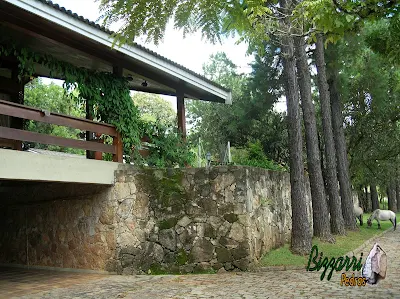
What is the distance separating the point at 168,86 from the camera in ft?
37.6

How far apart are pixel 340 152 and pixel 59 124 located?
413 inches

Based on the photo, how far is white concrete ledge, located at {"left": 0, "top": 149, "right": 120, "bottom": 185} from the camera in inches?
247

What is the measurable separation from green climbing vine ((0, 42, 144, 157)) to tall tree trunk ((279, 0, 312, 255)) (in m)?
3.47

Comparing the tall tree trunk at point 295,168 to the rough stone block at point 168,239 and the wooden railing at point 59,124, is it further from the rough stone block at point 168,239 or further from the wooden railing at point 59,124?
the wooden railing at point 59,124

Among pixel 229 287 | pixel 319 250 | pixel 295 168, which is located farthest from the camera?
pixel 319 250

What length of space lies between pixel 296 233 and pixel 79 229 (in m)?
4.64

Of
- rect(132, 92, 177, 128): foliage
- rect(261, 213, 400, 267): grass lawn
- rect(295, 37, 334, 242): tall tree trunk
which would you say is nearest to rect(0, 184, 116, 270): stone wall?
rect(261, 213, 400, 267): grass lawn

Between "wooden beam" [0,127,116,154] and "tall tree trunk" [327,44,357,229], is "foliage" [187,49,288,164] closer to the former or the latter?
"tall tree trunk" [327,44,357,229]

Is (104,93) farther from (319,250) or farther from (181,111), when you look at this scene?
(319,250)

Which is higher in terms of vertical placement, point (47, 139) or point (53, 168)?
point (47, 139)

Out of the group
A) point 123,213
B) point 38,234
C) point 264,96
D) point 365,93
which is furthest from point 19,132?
point 365,93

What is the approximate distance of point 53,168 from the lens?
23.1ft

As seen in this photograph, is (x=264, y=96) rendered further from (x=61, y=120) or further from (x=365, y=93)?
(x=61, y=120)

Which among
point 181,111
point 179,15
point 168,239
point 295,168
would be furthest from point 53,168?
point 295,168
